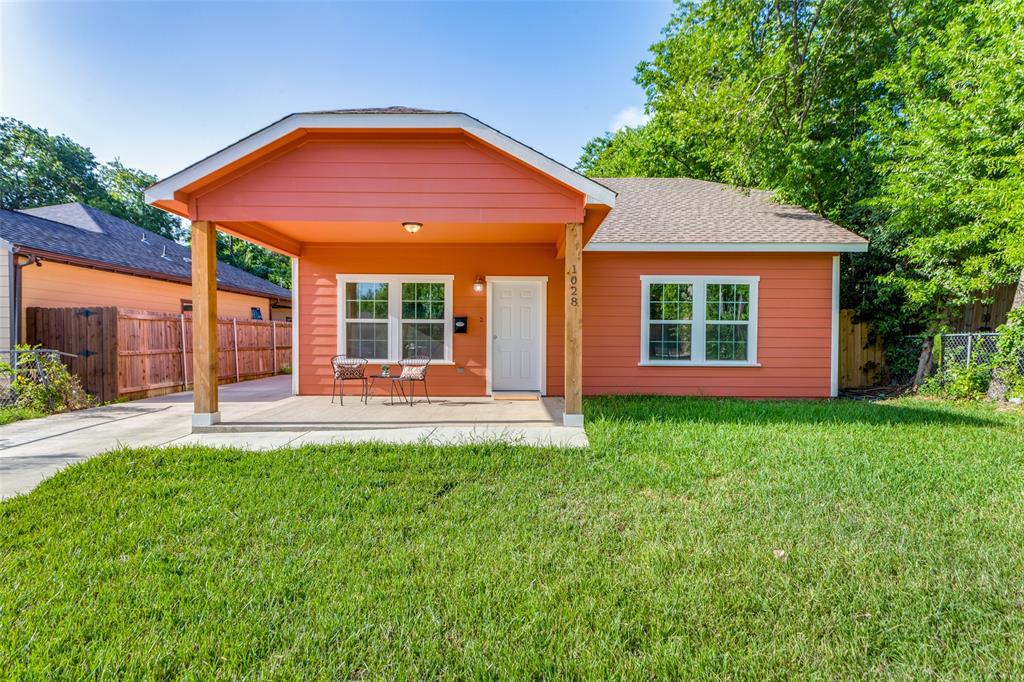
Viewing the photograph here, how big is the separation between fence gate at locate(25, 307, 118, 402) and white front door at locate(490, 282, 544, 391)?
7.08 m

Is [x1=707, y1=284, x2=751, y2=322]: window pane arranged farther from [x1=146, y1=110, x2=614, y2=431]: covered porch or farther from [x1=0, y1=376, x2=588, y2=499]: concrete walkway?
[x1=0, y1=376, x2=588, y2=499]: concrete walkway

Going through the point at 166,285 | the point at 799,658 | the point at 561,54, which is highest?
the point at 561,54

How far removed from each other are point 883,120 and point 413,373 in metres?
11.2

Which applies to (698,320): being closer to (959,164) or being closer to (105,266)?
(959,164)

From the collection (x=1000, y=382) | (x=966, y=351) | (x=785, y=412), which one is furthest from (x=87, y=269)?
(x=1000, y=382)

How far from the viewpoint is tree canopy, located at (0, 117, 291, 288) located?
27.0 m

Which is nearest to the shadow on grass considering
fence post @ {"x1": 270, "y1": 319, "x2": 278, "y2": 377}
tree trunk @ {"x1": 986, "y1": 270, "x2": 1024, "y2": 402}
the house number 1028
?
tree trunk @ {"x1": 986, "y1": 270, "x2": 1024, "y2": 402}

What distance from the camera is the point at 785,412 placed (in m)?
6.68

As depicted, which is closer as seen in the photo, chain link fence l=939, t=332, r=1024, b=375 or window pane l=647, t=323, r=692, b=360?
chain link fence l=939, t=332, r=1024, b=375

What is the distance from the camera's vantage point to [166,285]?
1192cm

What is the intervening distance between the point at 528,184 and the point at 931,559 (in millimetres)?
5089

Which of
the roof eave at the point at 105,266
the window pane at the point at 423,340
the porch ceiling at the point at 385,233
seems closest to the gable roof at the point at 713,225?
the porch ceiling at the point at 385,233

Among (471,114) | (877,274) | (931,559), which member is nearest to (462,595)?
(931,559)

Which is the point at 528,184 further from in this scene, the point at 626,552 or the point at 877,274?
the point at 877,274
